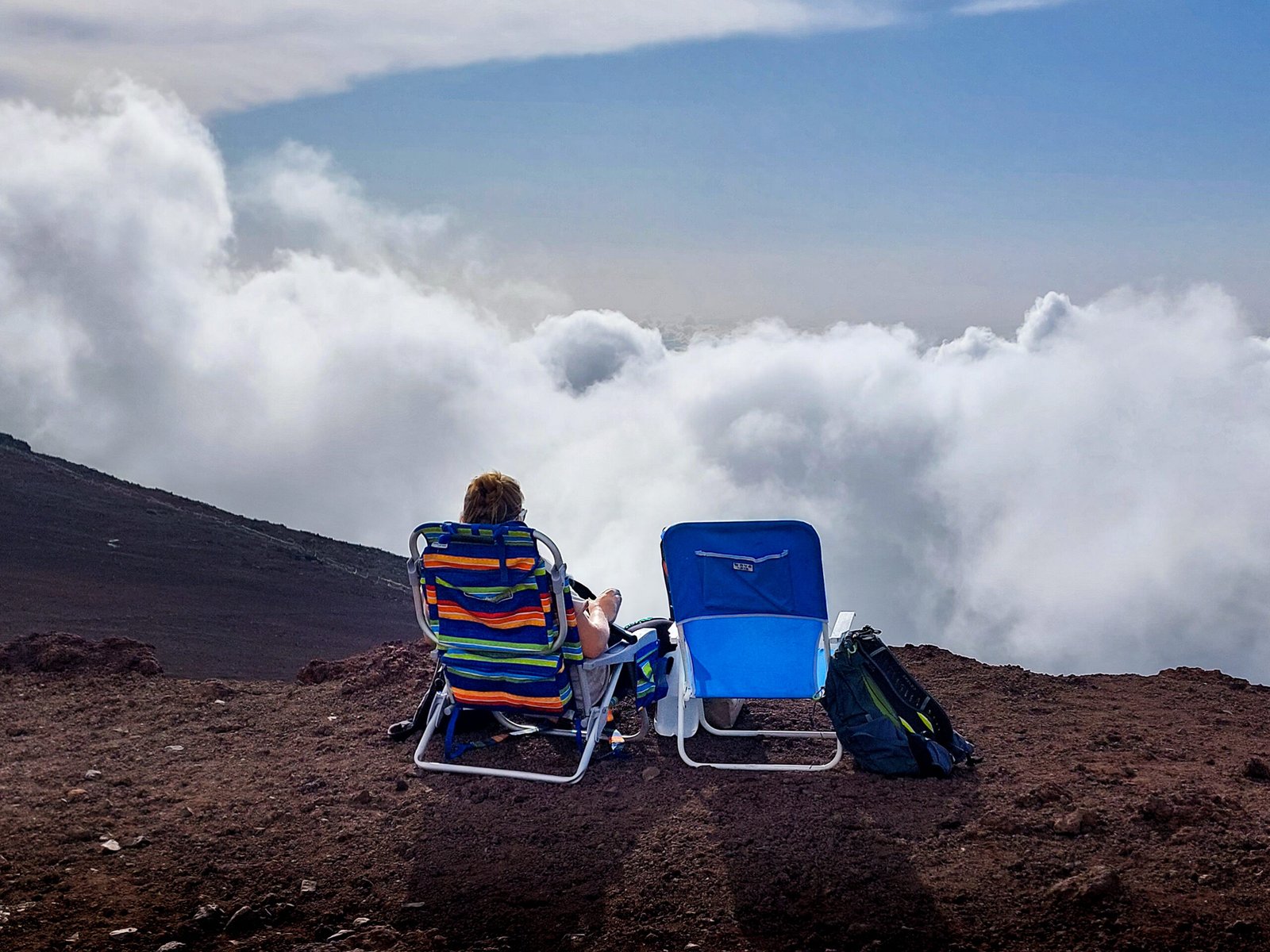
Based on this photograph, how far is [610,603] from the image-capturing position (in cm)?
603

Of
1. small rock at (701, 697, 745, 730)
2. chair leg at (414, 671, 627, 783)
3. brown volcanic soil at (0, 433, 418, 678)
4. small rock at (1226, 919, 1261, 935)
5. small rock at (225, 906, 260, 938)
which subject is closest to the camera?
small rock at (1226, 919, 1261, 935)

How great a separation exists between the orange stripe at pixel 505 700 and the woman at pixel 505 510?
29 cm

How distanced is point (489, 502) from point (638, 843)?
1.78 m

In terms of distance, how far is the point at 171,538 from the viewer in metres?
17.5

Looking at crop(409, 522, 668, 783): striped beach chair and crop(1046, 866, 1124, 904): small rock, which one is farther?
crop(409, 522, 668, 783): striped beach chair

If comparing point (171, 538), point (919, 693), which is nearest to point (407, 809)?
point (919, 693)

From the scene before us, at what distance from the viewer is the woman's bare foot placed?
19.6 ft

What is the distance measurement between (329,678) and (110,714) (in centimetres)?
145

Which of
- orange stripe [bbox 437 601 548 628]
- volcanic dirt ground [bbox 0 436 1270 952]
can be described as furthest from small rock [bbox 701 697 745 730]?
orange stripe [bbox 437 601 548 628]

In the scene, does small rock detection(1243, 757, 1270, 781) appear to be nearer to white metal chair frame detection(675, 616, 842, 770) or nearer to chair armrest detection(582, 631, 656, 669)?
Answer: white metal chair frame detection(675, 616, 842, 770)

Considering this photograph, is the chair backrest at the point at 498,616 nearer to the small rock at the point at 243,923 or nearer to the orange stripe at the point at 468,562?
the orange stripe at the point at 468,562

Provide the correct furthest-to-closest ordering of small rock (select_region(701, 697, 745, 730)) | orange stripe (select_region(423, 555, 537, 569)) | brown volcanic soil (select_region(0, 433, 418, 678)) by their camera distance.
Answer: brown volcanic soil (select_region(0, 433, 418, 678))
small rock (select_region(701, 697, 745, 730))
orange stripe (select_region(423, 555, 537, 569))

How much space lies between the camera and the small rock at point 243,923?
4176mm

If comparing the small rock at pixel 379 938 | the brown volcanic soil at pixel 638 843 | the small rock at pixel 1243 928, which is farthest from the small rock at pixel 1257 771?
the small rock at pixel 379 938
